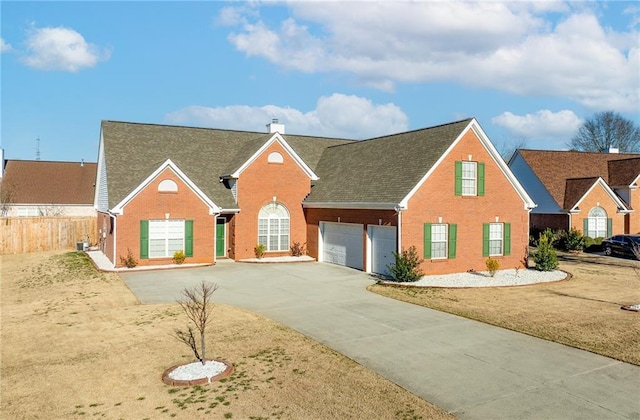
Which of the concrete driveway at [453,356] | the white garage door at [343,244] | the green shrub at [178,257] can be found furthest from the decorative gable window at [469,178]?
the green shrub at [178,257]

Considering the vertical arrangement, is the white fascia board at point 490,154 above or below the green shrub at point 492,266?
above

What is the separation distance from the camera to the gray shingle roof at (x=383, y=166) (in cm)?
2186

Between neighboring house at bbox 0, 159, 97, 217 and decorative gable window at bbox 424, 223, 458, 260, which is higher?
neighboring house at bbox 0, 159, 97, 217

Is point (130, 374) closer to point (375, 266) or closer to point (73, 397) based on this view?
point (73, 397)

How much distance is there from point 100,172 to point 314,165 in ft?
43.8

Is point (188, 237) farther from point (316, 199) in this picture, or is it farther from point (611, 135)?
point (611, 135)

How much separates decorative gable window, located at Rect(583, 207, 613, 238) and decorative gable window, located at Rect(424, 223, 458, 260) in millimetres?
17637

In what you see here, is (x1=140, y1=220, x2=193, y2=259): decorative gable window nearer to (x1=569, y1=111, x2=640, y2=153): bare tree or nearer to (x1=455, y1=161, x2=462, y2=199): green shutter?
(x1=455, y1=161, x2=462, y2=199): green shutter

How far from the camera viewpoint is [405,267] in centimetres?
1992

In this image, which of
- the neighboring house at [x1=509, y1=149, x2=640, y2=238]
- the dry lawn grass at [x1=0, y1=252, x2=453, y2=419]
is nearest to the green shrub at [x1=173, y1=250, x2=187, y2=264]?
the dry lawn grass at [x1=0, y1=252, x2=453, y2=419]

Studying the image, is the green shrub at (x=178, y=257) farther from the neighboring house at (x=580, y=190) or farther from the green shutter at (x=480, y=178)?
the neighboring house at (x=580, y=190)

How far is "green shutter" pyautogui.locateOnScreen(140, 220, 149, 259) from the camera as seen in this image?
2369 cm

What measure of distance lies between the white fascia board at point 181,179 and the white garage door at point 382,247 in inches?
334

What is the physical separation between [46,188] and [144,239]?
87.4ft
